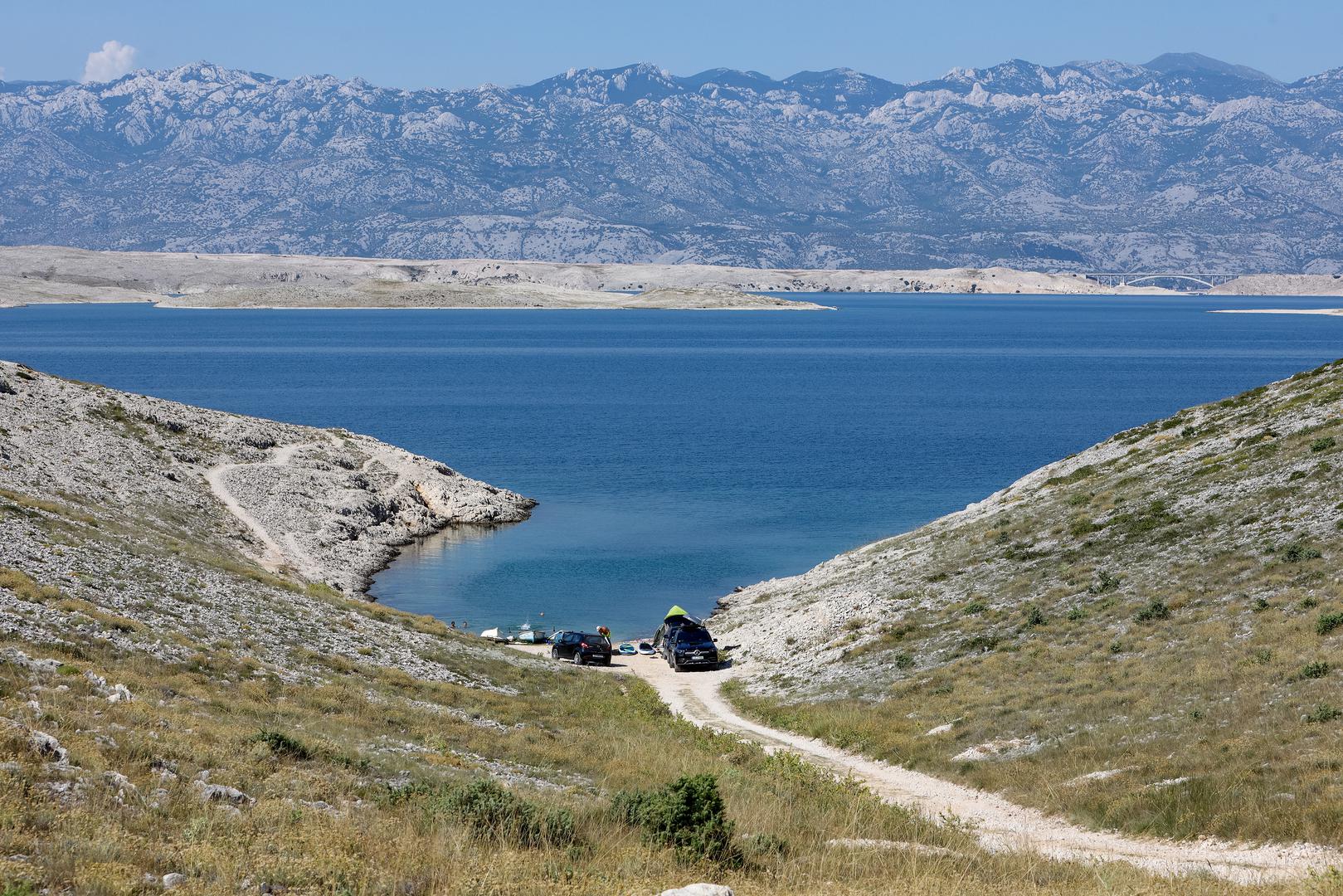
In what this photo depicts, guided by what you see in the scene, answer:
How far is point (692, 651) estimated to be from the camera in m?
45.3

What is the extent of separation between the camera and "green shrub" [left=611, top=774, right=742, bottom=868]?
16141mm

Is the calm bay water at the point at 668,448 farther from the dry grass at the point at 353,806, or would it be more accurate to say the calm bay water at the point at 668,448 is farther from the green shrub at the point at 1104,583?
the dry grass at the point at 353,806

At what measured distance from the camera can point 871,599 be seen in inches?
1837

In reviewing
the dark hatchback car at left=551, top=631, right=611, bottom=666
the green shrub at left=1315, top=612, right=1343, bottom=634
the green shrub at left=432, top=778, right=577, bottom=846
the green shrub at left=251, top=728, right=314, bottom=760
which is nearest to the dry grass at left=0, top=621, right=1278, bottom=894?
the green shrub at left=251, top=728, right=314, bottom=760

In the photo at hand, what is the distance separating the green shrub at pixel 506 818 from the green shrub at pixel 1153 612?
23035 mm

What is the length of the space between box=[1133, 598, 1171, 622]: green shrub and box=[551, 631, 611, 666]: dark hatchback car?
20.8 metres

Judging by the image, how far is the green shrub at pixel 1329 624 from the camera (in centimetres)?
2809

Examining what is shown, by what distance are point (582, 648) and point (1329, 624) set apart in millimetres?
27134

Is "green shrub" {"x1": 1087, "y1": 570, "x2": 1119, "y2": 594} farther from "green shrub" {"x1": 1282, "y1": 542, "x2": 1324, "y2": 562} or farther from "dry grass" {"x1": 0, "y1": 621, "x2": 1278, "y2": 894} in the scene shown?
"dry grass" {"x1": 0, "y1": 621, "x2": 1278, "y2": 894}

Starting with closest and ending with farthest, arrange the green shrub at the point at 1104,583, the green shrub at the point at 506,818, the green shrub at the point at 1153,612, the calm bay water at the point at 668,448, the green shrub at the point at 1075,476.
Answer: the green shrub at the point at 506,818
the green shrub at the point at 1153,612
the green shrub at the point at 1104,583
the green shrub at the point at 1075,476
the calm bay water at the point at 668,448

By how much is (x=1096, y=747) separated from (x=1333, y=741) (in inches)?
188

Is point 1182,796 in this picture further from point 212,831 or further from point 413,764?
point 212,831

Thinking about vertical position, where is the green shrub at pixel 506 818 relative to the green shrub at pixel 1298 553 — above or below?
below

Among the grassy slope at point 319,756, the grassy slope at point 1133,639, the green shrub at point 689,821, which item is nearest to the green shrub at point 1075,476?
the grassy slope at point 1133,639
